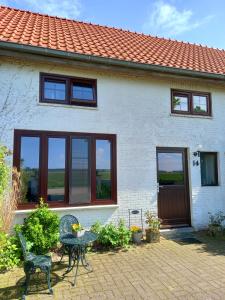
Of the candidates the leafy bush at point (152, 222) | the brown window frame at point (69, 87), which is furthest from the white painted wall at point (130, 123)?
the leafy bush at point (152, 222)

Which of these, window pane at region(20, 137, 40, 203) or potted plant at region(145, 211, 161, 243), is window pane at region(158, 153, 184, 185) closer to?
potted plant at region(145, 211, 161, 243)

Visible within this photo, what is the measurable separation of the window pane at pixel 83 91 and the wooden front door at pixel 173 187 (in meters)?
2.65

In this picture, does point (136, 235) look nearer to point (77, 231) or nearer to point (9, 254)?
point (77, 231)

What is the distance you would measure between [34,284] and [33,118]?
375 centimetres

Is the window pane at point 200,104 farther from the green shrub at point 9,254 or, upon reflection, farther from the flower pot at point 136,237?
the green shrub at point 9,254

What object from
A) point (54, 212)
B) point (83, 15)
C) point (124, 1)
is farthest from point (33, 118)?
point (83, 15)

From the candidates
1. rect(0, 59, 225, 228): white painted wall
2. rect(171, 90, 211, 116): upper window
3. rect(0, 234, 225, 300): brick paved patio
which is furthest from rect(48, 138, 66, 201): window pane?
rect(171, 90, 211, 116): upper window

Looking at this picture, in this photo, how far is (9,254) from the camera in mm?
5227

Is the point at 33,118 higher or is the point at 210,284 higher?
the point at 33,118

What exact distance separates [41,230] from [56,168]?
1.65 metres

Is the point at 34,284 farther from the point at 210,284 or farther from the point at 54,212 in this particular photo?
the point at 210,284

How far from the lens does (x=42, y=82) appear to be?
6.66 m

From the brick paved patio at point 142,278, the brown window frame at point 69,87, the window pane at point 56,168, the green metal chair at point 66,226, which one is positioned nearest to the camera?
the brick paved patio at point 142,278

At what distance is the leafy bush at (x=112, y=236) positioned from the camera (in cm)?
627
